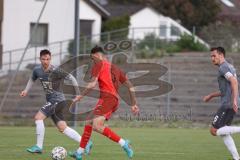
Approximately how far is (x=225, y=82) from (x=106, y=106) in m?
2.00

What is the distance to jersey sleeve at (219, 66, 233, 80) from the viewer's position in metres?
12.7

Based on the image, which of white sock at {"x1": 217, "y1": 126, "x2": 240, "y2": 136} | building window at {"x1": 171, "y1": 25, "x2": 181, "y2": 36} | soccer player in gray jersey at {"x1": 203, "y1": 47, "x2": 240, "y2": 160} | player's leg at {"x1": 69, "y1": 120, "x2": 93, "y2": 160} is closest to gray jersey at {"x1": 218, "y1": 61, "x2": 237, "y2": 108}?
soccer player in gray jersey at {"x1": 203, "y1": 47, "x2": 240, "y2": 160}

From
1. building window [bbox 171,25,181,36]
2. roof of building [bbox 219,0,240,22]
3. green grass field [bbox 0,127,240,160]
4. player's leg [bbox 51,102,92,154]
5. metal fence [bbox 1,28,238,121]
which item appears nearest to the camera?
green grass field [bbox 0,127,240,160]

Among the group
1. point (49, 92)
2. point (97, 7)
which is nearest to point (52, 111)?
point (49, 92)

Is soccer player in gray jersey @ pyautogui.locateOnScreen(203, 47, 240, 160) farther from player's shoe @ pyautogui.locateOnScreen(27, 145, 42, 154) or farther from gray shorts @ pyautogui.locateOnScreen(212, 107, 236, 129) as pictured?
player's shoe @ pyautogui.locateOnScreen(27, 145, 42, 154)

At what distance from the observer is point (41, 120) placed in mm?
14805

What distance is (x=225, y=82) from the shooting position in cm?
1297

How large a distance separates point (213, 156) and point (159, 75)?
15.7 metres

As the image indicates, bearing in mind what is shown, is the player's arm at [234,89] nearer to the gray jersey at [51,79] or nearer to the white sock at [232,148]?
the white sock at [232,148]

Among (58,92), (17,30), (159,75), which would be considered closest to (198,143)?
(58,92)

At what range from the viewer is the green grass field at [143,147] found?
1402 cm

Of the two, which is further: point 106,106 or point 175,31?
point 175,31

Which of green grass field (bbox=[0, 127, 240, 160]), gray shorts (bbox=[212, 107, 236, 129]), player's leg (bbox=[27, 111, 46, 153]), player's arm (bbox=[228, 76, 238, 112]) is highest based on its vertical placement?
player's arm (bbox=[228, 76, 238, 112])

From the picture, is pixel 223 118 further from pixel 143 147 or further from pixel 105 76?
pixel 143 147
